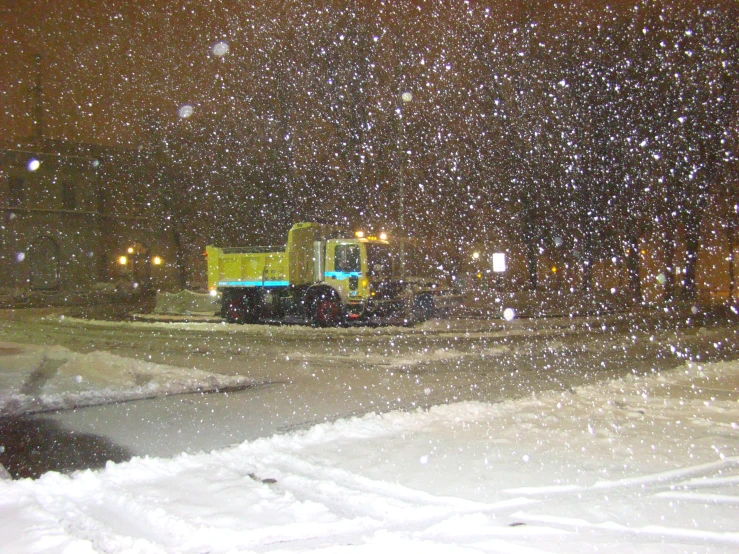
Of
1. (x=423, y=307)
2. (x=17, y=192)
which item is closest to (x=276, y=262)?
(x=423, y=307)

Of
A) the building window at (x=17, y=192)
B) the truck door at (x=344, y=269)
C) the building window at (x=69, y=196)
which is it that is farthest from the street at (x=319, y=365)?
the building window at (x=69, y=196)

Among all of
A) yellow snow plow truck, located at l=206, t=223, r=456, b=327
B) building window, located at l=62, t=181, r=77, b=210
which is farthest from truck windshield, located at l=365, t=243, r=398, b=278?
building window, located at l=62, t=181, r=77, b=210

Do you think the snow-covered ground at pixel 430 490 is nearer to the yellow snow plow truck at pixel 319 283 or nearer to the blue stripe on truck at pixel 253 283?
the yellow snow plow truck at pixel 319 283

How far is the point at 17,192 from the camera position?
45.3 m

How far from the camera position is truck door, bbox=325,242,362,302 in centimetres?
2052

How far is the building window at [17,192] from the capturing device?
4500cm

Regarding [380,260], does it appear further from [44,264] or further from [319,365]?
[44,264]

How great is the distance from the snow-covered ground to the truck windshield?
12.8m

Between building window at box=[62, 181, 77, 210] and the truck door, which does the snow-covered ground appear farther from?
building window at box=[62, 181, 77, 210]

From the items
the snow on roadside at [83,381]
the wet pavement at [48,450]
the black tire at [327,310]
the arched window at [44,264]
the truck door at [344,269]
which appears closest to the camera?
the wet pavement at [48,450]

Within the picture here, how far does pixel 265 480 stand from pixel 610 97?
2784 cm

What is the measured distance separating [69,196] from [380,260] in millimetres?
37272

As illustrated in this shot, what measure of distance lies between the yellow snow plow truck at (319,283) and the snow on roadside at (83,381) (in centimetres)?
977

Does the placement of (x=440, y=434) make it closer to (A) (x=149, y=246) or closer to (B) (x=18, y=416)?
(B) (x=18, y=416)
